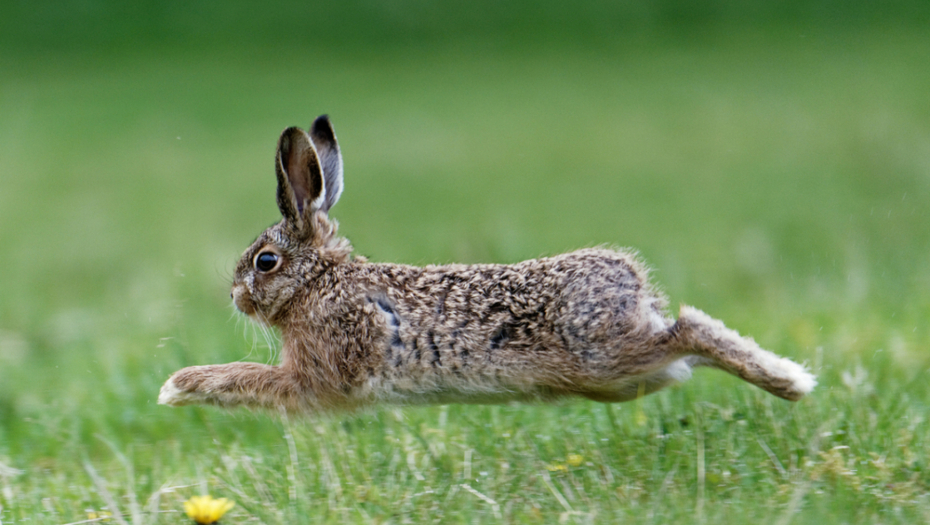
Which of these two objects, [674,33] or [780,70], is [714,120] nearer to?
[780,70]

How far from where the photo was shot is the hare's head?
4.79 meters

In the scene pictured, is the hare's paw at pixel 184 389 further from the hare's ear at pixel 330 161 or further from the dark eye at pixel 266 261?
the hare's ear at pixel 330 161

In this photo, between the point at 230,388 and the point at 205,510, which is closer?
Result: the point at 205,510

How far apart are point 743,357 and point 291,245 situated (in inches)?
79.6

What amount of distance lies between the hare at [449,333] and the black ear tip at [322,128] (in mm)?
353

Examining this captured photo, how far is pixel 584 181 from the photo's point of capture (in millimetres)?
13430

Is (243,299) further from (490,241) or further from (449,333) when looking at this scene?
(490,241)

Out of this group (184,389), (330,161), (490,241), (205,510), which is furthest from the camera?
(490,241)

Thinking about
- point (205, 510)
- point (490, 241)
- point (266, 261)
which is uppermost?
point (490, 241)

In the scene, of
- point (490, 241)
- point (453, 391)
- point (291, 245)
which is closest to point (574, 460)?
point (453, 391)

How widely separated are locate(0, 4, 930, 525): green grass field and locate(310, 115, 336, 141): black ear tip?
1263 mm

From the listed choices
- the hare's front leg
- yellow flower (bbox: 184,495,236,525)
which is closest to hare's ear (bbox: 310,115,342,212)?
the hare's front leg

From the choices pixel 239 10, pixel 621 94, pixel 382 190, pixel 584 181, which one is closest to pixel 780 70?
pixel 621 94

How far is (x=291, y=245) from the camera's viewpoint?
192 inches
